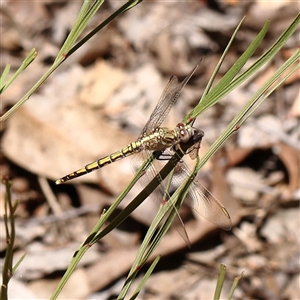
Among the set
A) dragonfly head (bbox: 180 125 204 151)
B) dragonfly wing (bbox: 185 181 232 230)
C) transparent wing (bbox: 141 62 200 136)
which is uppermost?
transparent wing (bbox: 141 62 200 136)

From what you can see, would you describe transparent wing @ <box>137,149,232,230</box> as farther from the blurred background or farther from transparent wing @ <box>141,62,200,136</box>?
the blurred background

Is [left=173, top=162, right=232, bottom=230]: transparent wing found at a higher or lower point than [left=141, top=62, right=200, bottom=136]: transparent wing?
lower

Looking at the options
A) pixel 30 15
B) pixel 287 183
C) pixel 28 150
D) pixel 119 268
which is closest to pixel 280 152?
pixel 287 183

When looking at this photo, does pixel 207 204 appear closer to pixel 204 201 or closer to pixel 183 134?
pixel 204 201

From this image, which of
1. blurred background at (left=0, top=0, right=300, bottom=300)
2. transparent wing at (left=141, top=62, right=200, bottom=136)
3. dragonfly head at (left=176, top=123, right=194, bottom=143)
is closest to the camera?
dragonfly head at (left=176, top=123, right=194, bottom=143)

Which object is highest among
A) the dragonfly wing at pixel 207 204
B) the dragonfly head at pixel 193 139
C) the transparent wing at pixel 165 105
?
the transparent wing at pixel 165 105

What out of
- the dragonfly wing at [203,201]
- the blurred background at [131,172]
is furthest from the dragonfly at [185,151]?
the blurred background at [131,172]

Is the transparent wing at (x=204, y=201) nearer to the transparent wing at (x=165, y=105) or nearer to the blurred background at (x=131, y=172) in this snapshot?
the transparent wing at (x=165, y=105)

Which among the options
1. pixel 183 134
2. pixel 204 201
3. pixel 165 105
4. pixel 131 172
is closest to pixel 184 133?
pixel 183 134

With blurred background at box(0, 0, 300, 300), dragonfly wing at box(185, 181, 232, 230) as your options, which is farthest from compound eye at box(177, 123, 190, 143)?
blurred background at box(0, 0, 300, 300)
